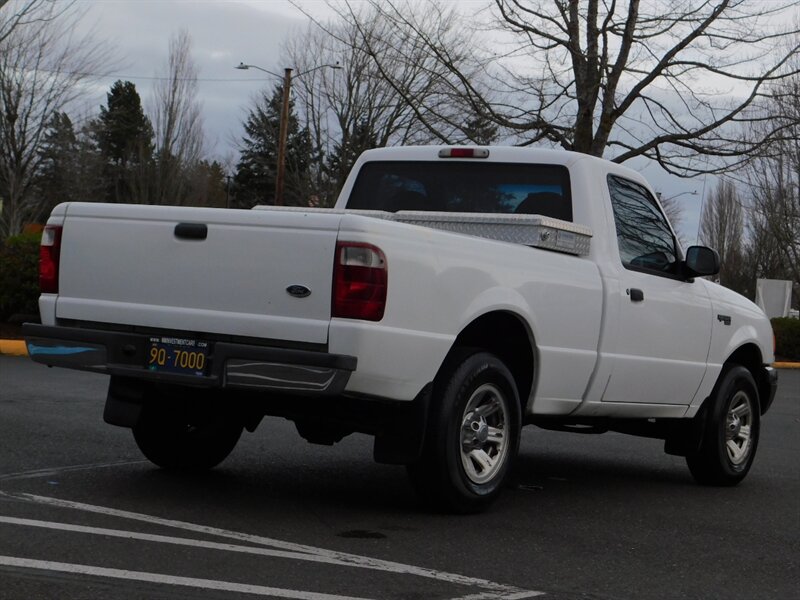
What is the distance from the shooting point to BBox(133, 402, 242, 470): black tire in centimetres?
707

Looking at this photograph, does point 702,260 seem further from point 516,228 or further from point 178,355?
point 178,355

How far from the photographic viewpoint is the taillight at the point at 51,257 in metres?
6.30

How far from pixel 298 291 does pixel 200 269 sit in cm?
56

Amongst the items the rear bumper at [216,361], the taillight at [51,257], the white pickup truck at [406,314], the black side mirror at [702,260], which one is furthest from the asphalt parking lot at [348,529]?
the black side mirror at [702,260]

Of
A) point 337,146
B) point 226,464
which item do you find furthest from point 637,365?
point 337,146

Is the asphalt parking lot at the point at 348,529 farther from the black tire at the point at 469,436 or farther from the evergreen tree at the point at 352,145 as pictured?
the evergreen tree at the point at 352,145

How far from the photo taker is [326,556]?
5145mm

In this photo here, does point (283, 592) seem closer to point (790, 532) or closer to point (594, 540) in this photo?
point (594, 540)

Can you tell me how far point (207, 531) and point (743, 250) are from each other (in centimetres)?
6899

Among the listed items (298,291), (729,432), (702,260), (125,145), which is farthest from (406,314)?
(125,145)

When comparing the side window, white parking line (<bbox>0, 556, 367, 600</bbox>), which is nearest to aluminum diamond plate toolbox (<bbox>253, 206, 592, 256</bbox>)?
the side window

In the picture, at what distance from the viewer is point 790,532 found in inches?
262

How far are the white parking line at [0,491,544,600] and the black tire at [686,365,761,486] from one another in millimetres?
3831

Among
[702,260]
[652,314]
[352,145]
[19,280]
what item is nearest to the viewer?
[652,314]
